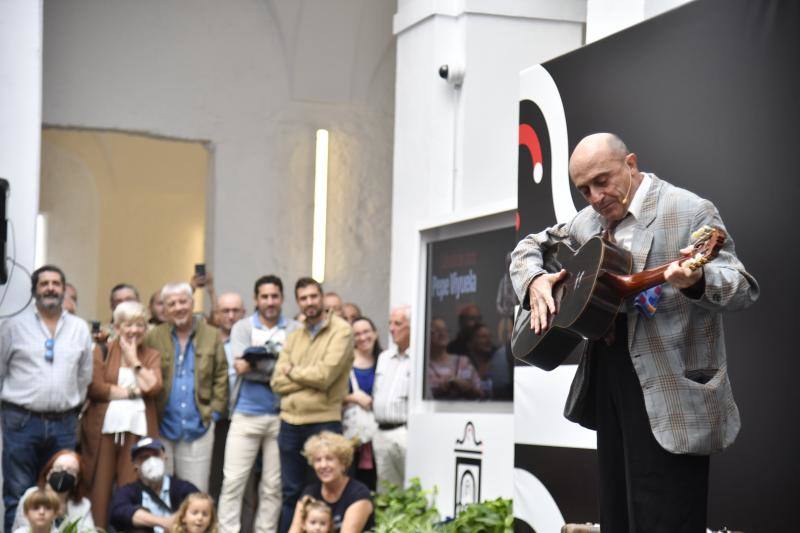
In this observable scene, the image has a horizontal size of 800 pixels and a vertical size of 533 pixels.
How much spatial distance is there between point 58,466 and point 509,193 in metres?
3.71

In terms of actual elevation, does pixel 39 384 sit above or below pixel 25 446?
above

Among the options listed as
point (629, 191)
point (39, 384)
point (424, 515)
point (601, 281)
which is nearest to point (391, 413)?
point (424, 515)

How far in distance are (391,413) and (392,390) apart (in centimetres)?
15

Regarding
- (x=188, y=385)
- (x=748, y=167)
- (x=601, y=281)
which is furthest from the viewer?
(x=188, y=385)

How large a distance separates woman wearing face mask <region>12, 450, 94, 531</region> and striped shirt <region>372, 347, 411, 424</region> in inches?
74.0

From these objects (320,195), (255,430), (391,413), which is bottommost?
(255,430)

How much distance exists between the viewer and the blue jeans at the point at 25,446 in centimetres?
811

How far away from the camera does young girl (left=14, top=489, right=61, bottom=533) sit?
25.2ft

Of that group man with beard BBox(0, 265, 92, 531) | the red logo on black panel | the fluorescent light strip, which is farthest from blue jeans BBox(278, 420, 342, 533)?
the fluorescent light strip

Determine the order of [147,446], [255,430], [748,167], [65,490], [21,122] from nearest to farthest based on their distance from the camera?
[748,167], [65,490], [147,446], [255,430], [21,122]

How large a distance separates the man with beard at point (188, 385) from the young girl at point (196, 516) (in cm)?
86

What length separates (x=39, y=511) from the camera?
7.67 metres

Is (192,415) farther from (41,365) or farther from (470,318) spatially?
(470,318)

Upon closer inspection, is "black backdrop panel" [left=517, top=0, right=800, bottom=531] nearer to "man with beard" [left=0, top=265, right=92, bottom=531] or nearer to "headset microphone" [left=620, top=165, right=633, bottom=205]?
"headset microphone" [left=620, top=165, right=633, bottom=205]
